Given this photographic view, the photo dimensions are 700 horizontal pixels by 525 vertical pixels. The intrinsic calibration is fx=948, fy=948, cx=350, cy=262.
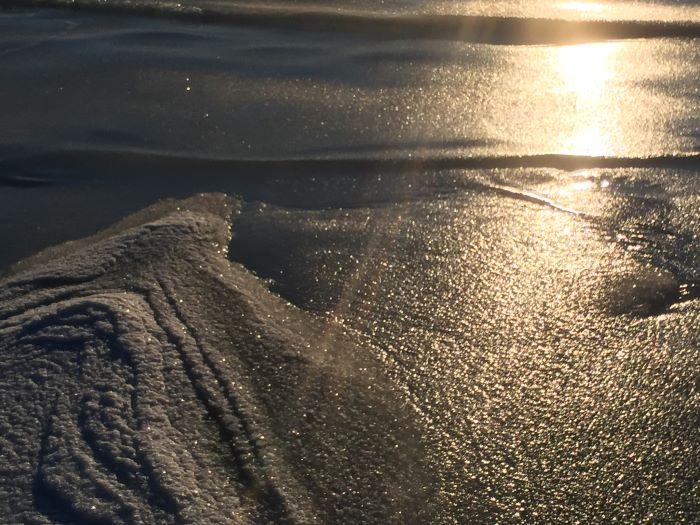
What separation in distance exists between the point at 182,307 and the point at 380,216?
2.08 feet

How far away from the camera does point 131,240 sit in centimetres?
222

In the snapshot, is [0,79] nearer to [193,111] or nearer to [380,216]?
[193,111]

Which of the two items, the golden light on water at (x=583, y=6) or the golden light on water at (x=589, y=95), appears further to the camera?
the golden light on water at (x=583, y=6)

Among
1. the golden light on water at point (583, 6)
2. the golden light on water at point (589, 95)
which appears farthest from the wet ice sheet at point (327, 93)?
the golden light on water at point (583, 6)

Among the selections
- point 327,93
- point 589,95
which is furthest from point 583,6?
point 327,93

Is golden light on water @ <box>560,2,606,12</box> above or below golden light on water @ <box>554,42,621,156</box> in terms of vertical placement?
above

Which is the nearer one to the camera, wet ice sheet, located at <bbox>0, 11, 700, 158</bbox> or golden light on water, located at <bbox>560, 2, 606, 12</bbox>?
wet ice sheet, located at <bbox>0, 11, 700, 158</bbox>

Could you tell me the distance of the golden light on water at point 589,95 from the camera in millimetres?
2785

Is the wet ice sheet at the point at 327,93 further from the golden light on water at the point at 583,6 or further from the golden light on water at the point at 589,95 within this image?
the golden light on water at the point at 583,6

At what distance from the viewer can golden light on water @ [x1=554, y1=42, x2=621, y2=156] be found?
9.14ft

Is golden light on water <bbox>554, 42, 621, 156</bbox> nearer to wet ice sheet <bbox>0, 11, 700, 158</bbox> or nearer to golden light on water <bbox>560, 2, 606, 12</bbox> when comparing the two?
wet ice sheet <bbox>0, 11, 700, 158</bbox>

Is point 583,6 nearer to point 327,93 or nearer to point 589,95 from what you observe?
point 589,95

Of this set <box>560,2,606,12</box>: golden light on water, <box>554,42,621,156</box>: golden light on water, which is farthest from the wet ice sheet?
<box>560,2,606,12</box>: golden light on water

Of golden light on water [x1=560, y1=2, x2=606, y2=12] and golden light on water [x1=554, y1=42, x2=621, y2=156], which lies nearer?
golden light on water [x1=554, y1=42, x2=621, y2=156]
